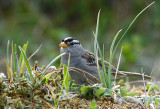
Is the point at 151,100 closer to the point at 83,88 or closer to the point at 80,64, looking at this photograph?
the point at 83,88

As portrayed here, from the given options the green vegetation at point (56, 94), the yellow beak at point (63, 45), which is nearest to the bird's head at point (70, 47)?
the yellow beak at point (63, 45)

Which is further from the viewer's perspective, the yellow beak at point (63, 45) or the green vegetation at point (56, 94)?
the yellow beak at point (63, 45)

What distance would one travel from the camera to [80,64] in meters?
4.43

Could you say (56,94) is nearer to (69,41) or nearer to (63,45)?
(63,45)

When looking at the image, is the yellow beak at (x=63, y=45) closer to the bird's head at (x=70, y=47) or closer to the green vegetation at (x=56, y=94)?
the bird's head at (x=70, y=47)

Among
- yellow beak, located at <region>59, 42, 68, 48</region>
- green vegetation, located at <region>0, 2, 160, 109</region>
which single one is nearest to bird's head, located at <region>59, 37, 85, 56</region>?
yellow beak, located at <region>59, 42, 68, 48</region>

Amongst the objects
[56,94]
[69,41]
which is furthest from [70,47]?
[56,94]

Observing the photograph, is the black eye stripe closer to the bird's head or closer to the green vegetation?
the bird's head

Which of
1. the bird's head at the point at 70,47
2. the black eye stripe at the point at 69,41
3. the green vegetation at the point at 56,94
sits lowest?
the green vegetation at the point at 56,94

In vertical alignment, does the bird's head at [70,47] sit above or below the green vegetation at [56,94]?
above

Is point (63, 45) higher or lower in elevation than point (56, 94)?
higher

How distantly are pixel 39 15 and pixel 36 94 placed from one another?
614cm

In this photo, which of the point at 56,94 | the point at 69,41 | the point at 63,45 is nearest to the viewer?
the point at 56,94

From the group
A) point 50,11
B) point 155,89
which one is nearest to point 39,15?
point 50,11
